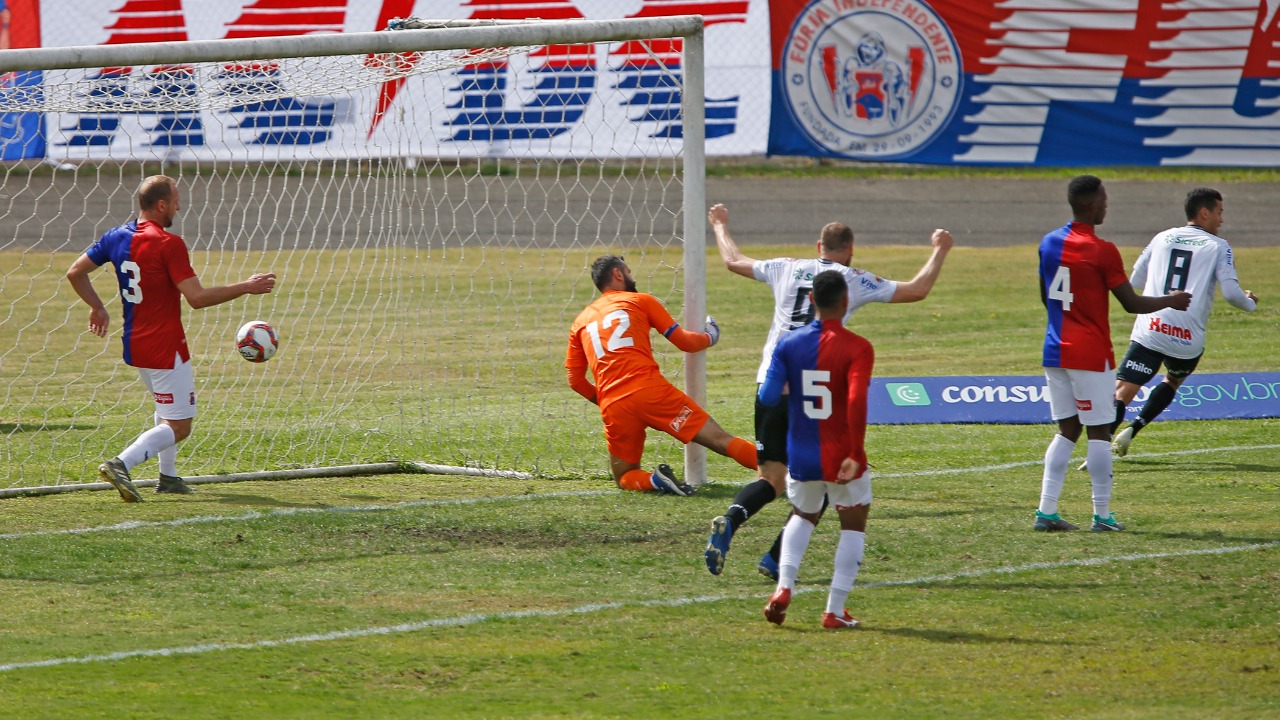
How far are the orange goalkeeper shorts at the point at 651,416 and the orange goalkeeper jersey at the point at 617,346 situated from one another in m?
0.07

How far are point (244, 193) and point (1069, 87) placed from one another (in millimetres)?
11688

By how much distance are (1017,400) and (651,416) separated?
416cm

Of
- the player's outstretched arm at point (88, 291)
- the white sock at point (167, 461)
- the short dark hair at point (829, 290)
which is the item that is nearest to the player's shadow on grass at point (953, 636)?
the short dark hair at point (829, 290)

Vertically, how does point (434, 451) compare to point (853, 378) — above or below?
below

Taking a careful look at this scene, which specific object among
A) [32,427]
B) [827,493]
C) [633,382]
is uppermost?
[827,493]

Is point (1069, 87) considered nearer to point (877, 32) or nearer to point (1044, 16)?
point (1044, 16)

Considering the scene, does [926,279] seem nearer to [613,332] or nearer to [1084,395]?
[1084,395]

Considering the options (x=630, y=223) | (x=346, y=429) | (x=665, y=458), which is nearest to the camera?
(x=665, y=458)

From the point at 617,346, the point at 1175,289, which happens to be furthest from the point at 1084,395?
the point at 617,346

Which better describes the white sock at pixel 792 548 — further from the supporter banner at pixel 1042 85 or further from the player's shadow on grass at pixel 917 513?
the supporter banner at pixel 1042 85

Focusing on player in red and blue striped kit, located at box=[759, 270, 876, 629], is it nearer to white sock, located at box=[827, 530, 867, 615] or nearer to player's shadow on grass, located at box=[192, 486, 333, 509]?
white sock, located at box=[827, 530, 867, 615]

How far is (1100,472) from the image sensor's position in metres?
7.92

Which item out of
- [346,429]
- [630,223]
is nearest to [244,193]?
[630,223]

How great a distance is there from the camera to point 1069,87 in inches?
822
